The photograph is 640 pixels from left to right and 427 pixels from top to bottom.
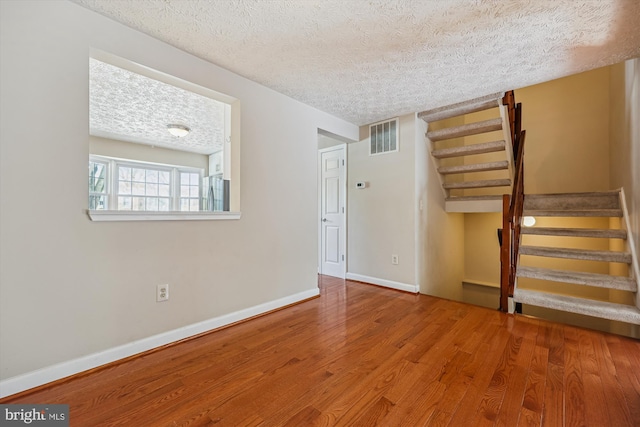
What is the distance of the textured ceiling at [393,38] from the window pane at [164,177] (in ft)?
13.9

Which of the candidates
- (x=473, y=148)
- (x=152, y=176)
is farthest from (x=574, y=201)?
(x=152, y=176)

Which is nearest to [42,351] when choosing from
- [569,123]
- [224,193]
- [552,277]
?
[224,193]

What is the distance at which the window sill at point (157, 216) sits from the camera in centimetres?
187

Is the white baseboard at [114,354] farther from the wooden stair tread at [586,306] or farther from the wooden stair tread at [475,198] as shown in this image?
the wooden stair tread at [475,198]

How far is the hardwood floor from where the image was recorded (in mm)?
1428

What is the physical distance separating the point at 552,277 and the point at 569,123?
286 cm

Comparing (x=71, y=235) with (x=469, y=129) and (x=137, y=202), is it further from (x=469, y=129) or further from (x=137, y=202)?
(x=137, y=202)

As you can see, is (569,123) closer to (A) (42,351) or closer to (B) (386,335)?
(B) (386,335)

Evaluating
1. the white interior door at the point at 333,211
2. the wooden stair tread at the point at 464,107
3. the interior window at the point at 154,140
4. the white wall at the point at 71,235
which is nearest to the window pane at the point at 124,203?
the interior window at the point at 154,140

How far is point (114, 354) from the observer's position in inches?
75.5

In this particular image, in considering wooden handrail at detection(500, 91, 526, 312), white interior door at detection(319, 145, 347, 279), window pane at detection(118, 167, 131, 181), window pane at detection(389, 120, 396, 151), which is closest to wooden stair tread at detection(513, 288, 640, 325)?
wooden handrail at detection(500, 91, 526, 312)

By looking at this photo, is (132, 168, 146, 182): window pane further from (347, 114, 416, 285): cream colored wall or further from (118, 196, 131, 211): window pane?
(347, 114, 416, 285): cream colored wall

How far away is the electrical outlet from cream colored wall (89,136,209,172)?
426 centimetres

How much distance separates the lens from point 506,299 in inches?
114
